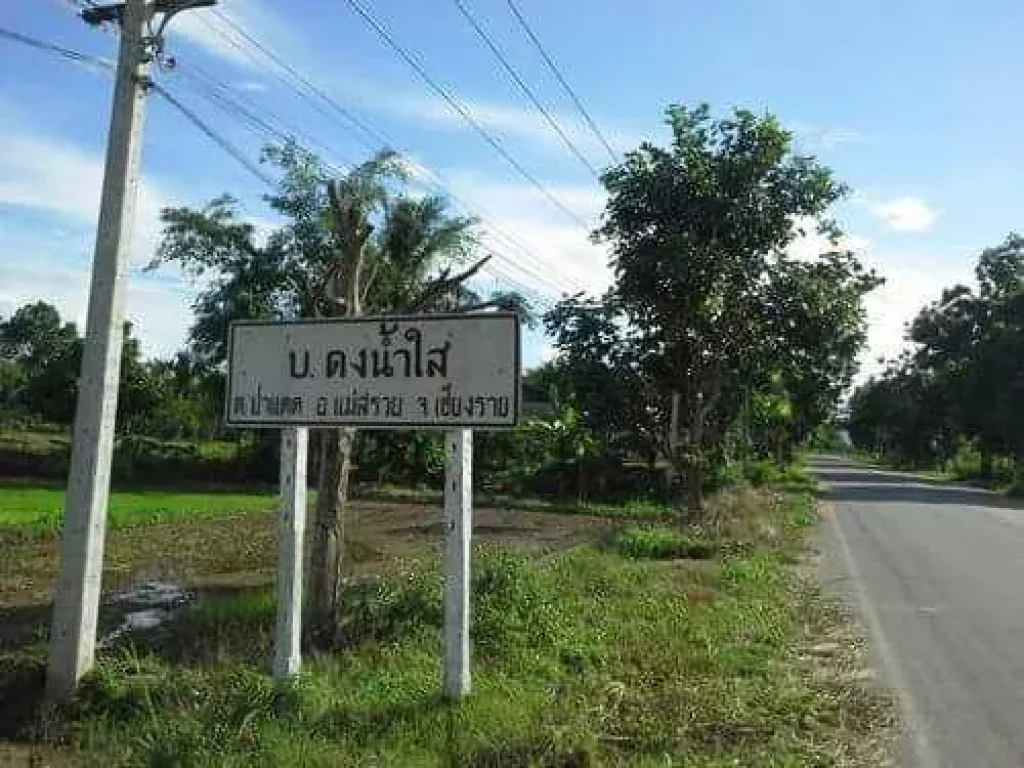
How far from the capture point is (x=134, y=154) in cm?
819

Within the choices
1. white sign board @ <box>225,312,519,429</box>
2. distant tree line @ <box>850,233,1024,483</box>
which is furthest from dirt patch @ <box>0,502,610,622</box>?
distant tree line @ <box>850,233,1024,483</box>

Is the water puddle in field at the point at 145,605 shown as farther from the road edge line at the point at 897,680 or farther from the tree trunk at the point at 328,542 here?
the road edge line at the point at 897,680

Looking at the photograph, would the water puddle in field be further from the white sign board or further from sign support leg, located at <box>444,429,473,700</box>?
sign support leg, located at <box>444,429,473,700</box>

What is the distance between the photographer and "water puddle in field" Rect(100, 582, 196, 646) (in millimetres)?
10500

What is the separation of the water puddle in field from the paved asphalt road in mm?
6324

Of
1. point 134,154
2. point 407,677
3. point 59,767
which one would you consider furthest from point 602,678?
point 134,154

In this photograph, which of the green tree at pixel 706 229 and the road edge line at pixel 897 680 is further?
the green tree at pixel 706 229

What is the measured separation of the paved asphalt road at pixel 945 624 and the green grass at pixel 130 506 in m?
13.6

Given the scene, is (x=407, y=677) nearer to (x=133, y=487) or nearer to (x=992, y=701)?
(x=992, y=701)

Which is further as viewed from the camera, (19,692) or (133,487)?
(133,487)

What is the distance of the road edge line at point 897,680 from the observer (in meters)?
6.97

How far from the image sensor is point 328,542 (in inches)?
350

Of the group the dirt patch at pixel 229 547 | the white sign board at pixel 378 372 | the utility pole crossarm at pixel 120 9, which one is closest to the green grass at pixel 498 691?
the white sign board at pixel 378 372

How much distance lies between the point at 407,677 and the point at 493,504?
26329 millimetres
